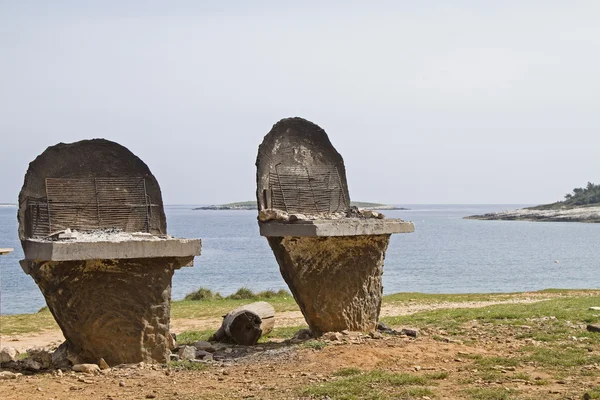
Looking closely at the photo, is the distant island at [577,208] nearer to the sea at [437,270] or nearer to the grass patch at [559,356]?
the sea at [437,270]

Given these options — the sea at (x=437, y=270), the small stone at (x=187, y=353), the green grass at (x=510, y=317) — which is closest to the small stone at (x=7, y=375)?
the small stone at (x=187, y=353)

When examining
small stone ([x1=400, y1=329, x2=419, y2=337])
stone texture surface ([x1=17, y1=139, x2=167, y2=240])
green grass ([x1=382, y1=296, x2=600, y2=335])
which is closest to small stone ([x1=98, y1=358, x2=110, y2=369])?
stone texture surface ([x1=17, y1=139, x2=167, y2=240])

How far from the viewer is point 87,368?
1027cm

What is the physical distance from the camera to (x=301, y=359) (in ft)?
35.3

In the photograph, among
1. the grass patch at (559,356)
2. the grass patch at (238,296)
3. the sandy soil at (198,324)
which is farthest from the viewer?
the grass patch at (238,296)

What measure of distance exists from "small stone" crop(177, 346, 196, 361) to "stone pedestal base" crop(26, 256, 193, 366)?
1.69 feet

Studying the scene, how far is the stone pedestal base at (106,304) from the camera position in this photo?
10.5m

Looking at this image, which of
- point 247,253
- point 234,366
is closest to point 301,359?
point 234,366

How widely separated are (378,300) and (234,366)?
3610mm

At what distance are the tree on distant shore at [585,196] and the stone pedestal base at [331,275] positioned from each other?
95.3 meters

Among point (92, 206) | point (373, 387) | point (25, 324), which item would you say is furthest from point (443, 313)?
point (25, 324)

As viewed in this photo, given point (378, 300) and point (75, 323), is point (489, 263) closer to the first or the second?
point (378, 300)

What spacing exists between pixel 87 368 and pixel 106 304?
0.90 meters

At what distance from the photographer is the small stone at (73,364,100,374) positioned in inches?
403
